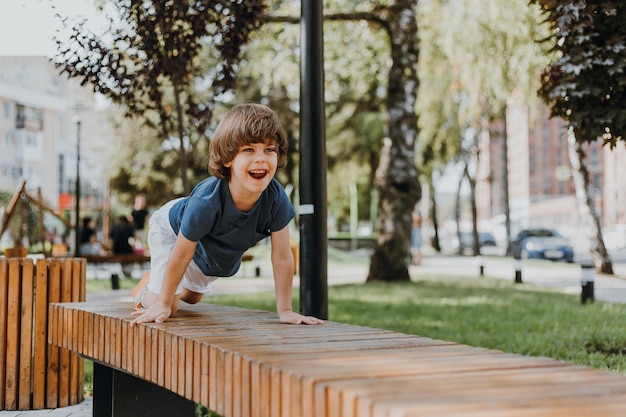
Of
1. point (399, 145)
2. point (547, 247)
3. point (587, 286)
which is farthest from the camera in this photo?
point (547, 247)

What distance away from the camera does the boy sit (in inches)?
137

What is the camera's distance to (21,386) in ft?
15.5

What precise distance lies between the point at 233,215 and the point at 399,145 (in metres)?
11.3

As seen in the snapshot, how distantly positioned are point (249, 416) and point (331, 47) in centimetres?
2129

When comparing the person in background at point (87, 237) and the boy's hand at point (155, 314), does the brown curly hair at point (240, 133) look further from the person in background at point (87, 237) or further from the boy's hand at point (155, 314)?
the person in background at point (87, 237)

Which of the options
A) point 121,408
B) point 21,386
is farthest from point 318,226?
point 21,386

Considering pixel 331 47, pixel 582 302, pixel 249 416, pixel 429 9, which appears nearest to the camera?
pixel 249 416

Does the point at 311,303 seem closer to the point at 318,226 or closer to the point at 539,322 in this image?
the point at 318,226

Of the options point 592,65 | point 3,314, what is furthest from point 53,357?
point 592,65

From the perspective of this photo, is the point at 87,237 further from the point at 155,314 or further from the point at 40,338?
the point at 155,314

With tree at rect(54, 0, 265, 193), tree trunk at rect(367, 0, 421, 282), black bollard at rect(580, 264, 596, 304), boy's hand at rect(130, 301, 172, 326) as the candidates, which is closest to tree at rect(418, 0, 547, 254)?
tree trunk at rect(367, 0, 421, 282)

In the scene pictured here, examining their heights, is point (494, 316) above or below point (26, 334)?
below

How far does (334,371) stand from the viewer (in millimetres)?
2113

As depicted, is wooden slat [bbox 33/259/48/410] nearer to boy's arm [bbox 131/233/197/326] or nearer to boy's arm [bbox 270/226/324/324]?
boy's arm [bbox 131/233/197/326]
